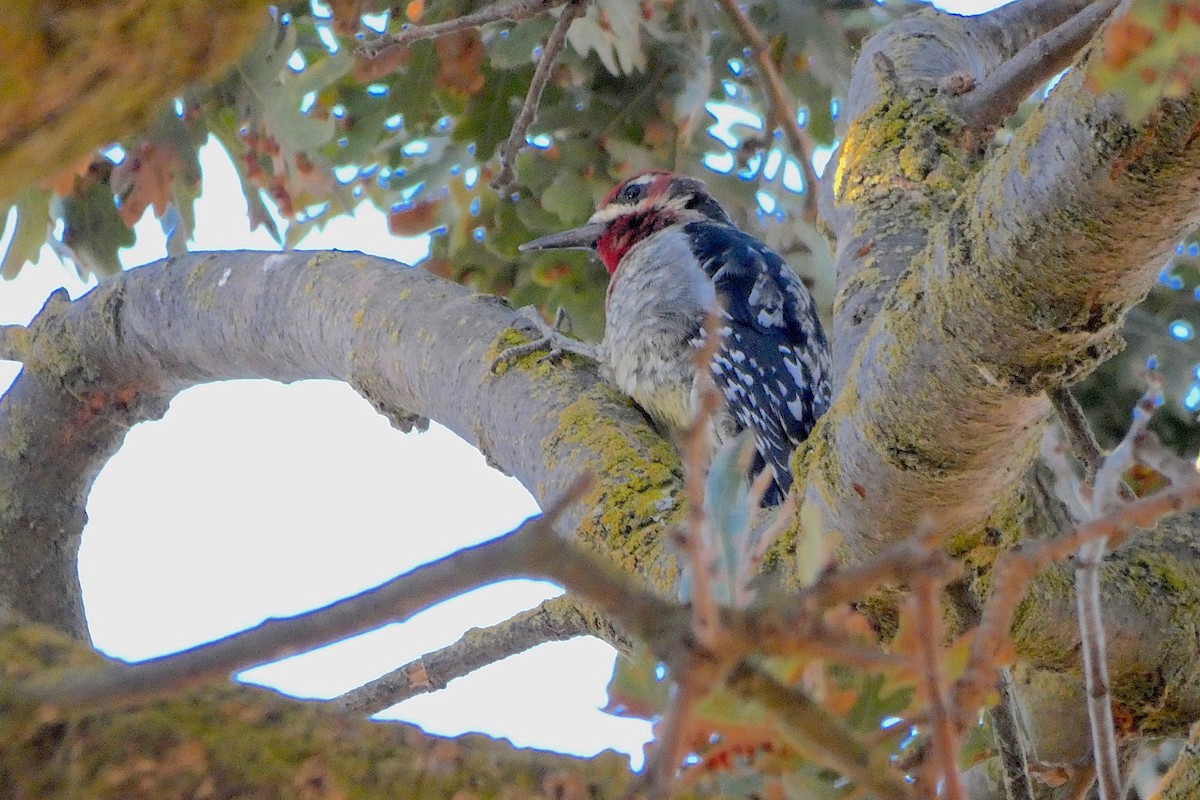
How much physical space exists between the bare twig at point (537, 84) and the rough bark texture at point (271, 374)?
0.29 metres

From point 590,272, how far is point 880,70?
1583 mm

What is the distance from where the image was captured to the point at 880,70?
260 cm

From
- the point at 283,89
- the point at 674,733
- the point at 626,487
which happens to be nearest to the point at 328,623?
the point at 674,733

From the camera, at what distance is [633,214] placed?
3.81m

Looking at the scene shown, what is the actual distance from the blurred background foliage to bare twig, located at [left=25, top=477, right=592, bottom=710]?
253 cm

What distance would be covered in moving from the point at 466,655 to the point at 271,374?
79 centimetres

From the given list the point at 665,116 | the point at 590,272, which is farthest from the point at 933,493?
the point at 590,272

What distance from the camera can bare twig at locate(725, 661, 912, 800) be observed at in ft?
2.14

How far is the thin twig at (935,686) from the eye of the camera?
655 millimetres

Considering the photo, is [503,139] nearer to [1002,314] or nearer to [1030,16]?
[1030,16]

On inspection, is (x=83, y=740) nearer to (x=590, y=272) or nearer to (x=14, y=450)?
(x=14, y=450)

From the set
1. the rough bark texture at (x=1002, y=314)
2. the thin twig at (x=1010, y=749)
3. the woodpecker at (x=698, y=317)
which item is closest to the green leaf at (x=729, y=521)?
the rough bark texture at (x=1002, y=314)

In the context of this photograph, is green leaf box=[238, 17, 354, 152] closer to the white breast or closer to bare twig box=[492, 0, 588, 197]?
bare twig box=[492, 0, 588, 197]

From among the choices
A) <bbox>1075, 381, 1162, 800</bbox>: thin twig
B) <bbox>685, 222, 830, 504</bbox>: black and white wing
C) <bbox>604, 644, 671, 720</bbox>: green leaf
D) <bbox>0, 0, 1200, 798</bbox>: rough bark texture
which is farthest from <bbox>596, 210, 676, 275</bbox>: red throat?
<bbox>604, 644, 671, 720</bbox>: green leaf
